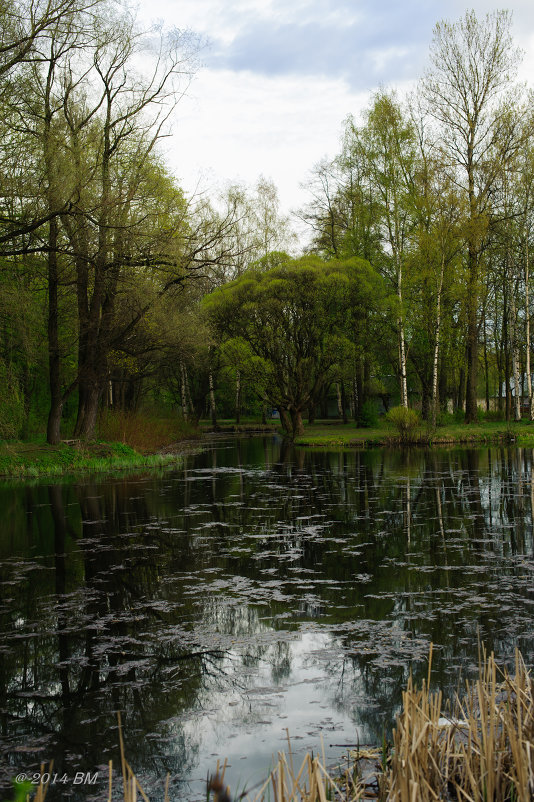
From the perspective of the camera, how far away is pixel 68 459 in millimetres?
20828

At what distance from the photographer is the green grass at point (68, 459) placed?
64.5 ft

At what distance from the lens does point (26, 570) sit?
810 cm

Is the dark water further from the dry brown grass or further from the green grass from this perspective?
the dry brown grass

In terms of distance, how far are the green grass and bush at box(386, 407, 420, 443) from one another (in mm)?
9634

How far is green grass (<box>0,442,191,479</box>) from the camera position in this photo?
19670mm

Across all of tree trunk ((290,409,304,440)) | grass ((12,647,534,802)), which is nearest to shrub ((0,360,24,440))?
grass ((12,647,534,802))

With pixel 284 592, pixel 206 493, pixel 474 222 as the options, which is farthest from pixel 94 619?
pixel 474 222

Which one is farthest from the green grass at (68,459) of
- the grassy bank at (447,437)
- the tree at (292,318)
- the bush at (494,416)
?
the bush at (494,416)

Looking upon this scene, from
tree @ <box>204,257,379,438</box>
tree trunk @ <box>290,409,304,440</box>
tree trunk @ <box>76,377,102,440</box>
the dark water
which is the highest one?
tree @ <box>204,257,379,438</box>

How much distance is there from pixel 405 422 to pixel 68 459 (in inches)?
520

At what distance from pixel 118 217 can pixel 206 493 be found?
8.66 m

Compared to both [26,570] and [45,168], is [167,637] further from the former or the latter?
[45,168]

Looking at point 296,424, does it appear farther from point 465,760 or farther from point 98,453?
point 465,760

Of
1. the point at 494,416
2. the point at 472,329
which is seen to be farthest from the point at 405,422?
the point at 494,416
